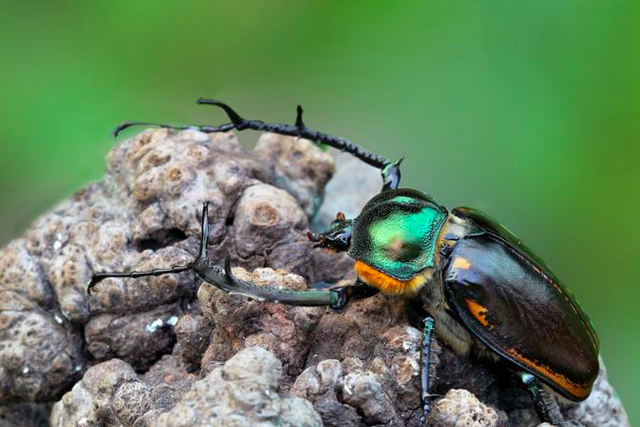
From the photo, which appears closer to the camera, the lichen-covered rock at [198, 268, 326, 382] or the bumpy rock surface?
the bumpy rock surface

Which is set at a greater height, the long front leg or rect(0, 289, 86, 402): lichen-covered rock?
the long front leg

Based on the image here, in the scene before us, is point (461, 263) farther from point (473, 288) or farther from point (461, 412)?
point (461, 412)

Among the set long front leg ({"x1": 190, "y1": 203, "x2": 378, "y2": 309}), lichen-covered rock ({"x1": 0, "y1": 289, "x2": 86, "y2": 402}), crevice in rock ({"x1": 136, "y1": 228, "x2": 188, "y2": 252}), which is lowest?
lichen-covered rock ({"x1": 0, "y1": 289, "x2": 86, "y2": 402})

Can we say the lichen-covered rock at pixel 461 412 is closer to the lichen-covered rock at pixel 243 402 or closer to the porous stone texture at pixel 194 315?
the porous stone texture at pixel 194 315

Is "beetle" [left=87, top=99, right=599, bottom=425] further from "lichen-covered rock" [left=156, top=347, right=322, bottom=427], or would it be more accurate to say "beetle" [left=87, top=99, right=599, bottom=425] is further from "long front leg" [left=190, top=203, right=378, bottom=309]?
"lichen-covered rock" [left=156, top=347, right=322, bottom=427]

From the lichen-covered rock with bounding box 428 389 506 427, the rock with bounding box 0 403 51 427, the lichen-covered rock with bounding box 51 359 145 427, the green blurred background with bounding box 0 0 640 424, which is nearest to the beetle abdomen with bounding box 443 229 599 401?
the lichen-covered rock with bounding box 428 389 506 427

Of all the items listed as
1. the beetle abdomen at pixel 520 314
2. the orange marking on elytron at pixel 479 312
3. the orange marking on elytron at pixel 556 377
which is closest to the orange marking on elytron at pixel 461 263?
the beetle abdomen at pixel 520 314

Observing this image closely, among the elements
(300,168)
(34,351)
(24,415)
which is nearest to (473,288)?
(300,168)

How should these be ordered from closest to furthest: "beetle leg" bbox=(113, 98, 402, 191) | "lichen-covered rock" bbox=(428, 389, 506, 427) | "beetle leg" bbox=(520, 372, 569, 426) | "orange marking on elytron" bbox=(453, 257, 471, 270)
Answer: "lichen-covered rock" bbox=(428, 389, 506, 427) < "beetle leg" bbox=(520, 372, 569, 426) < "orange marking on elytron" bbox=(453, 257, 471, 270) < "beetle leg" bbox=(113, 98, 402, 191)
